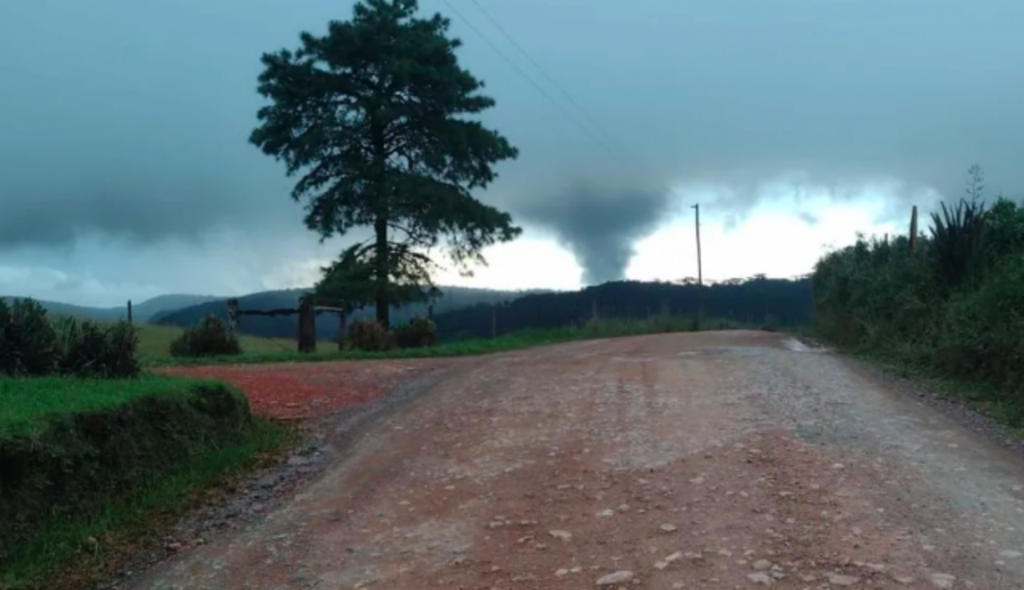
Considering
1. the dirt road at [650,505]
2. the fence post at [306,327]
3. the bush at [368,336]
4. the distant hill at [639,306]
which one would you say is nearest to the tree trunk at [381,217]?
the distant hill at [639,306]

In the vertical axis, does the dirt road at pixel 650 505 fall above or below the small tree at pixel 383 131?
below

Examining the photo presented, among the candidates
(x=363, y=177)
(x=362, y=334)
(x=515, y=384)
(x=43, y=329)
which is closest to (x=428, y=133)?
(x=363, y=177)

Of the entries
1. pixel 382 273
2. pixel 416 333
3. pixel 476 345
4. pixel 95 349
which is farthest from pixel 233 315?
pixel 95 349

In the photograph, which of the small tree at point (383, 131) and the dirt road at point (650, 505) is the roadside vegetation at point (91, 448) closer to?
the dirt road at point (650, 505)

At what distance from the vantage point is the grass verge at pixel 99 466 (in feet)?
17.1

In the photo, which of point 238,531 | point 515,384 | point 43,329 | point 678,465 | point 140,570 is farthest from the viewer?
point 515,384

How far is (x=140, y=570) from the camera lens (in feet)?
17.4

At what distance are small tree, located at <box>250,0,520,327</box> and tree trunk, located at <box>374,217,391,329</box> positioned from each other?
33mm

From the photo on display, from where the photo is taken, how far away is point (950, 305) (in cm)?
1351

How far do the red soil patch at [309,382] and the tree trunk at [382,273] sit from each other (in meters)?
8.79

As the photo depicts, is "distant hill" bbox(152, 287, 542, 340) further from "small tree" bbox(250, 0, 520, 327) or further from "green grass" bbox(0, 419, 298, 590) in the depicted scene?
"green grass" bbox(0, 419, 298, 590)

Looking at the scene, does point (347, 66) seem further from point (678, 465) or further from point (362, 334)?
point (678, 465)

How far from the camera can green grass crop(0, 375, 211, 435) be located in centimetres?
574

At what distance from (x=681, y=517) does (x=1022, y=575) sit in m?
1.88
